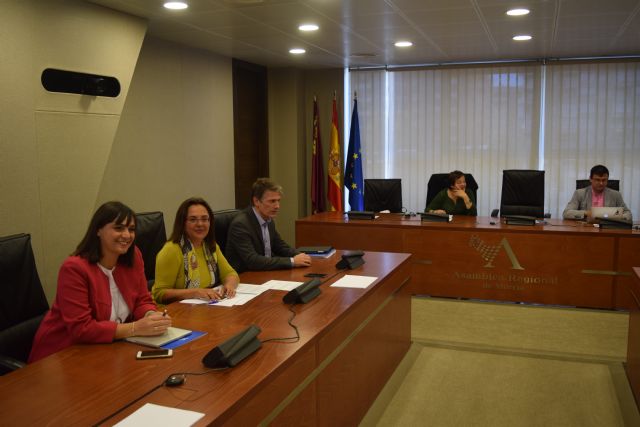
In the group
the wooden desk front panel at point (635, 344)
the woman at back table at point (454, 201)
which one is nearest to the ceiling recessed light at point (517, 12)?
the woman at back table at point (454, 201)

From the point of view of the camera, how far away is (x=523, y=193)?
6078 mm

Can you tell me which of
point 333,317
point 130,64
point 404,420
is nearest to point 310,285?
point 333,317

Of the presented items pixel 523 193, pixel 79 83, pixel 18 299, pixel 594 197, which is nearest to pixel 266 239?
pixel 18 299

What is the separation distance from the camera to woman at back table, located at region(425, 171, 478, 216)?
19.8ft

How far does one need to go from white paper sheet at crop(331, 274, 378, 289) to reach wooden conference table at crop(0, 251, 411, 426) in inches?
Result: 2.1

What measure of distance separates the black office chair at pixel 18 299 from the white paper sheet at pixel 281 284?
1.11 metres

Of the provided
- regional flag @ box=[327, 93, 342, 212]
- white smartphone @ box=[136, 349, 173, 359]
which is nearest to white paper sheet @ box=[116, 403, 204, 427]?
white smartphone @ box=[136, 349, 173, 359]

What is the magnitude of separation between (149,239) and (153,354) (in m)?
1.46

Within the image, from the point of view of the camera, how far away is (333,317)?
2.54m

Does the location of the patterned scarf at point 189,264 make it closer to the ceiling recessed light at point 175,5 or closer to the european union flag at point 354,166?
the ceiling recessed light at point 175,5

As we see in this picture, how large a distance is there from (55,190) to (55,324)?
2031 millimetres

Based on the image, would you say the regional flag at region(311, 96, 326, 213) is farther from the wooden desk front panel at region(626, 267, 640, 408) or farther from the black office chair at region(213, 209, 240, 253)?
the wooden desk front panel at region(626, 267, 640, 408)

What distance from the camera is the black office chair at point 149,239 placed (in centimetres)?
334

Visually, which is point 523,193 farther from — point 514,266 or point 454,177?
point 514,266
